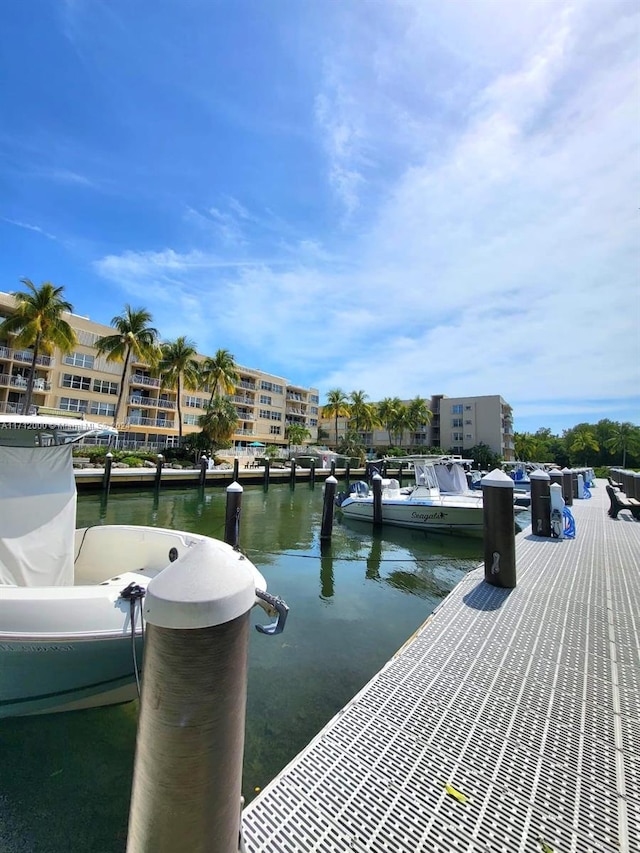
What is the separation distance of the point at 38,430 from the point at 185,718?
197 inches

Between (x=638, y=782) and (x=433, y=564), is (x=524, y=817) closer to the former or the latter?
(x=638, y=782)

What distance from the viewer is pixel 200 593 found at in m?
1.54

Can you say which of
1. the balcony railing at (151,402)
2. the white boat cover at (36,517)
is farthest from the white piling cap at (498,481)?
the balcony railing at (151,402)

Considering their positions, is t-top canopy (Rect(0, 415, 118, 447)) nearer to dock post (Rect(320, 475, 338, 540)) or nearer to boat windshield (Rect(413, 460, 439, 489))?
dock post (Rect(320, 475, 338, 540))

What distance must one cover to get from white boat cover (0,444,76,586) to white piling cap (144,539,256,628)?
4.19 metres

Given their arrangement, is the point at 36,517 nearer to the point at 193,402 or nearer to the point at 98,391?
the point at 98,391

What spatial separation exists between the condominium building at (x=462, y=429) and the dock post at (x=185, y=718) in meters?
63.6

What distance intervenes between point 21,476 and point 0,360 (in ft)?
119

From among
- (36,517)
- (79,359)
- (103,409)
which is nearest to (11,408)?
(79,359)

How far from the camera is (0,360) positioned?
107 feet

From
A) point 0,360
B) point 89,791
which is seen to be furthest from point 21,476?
point 0,360

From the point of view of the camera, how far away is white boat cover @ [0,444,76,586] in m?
4.60

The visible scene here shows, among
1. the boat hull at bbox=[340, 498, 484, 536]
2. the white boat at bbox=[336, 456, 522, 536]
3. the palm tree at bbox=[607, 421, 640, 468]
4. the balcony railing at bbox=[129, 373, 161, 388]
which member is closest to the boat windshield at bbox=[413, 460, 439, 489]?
the white boat at bbox=[336, 456, 522, 536]

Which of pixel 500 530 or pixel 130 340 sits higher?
pixel 130 340
